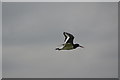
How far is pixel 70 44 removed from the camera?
1380cm

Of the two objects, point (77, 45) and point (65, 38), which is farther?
point (77, 45)

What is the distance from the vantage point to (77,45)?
14539 mm

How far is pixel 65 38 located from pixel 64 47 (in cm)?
65

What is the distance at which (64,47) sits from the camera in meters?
14.0

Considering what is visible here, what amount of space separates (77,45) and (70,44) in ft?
2.55

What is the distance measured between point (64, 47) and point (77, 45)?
2.42 feet

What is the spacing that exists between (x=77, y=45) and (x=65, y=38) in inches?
49.9

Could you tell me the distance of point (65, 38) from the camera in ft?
43.9
